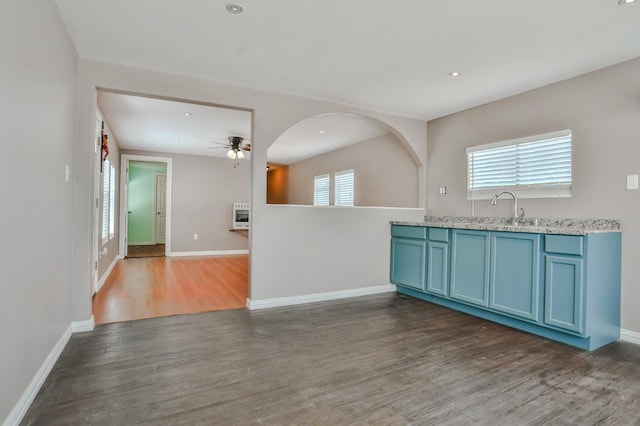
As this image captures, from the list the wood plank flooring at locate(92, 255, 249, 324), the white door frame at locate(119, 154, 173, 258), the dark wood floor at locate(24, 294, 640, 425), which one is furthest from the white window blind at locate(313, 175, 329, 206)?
the dark wood floor at locate(24, 294, 640, 425)

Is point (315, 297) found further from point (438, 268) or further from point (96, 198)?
point (96, 198)

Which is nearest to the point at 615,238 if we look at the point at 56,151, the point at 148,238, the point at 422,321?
the point at 422,321

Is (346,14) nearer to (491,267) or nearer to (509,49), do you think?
(509,49)

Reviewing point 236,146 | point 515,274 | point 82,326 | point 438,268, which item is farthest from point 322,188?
point 82,326

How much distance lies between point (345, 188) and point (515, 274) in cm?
401

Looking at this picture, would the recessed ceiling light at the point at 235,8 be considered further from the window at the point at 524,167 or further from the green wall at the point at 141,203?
the green wall at the point at 141,203

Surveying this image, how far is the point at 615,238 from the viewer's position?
2.75 meters

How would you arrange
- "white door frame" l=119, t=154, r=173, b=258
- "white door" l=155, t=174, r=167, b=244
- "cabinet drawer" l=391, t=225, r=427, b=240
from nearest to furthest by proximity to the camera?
1. "cabinet drawer" l=391, t=225, r=427, b=240
2. "white door frame" l=119, t=154, r=173, b=258
3. "white door" l=155, t=174, r=167, b=244

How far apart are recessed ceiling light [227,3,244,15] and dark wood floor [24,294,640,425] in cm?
232

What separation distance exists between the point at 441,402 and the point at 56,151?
285 centimetres

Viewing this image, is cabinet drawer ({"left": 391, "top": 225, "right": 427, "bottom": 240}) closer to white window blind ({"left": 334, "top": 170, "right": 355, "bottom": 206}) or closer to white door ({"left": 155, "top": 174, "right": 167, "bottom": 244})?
white window blind ({"left": 334, "top": 170, "right": 355, "bottom": 206})

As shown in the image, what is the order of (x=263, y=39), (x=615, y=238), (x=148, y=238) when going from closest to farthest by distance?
(x=263, y=39), (x=615, y=238), (x=148, y=238)

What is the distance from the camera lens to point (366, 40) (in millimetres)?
2561

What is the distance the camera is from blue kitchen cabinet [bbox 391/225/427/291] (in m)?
3.96
